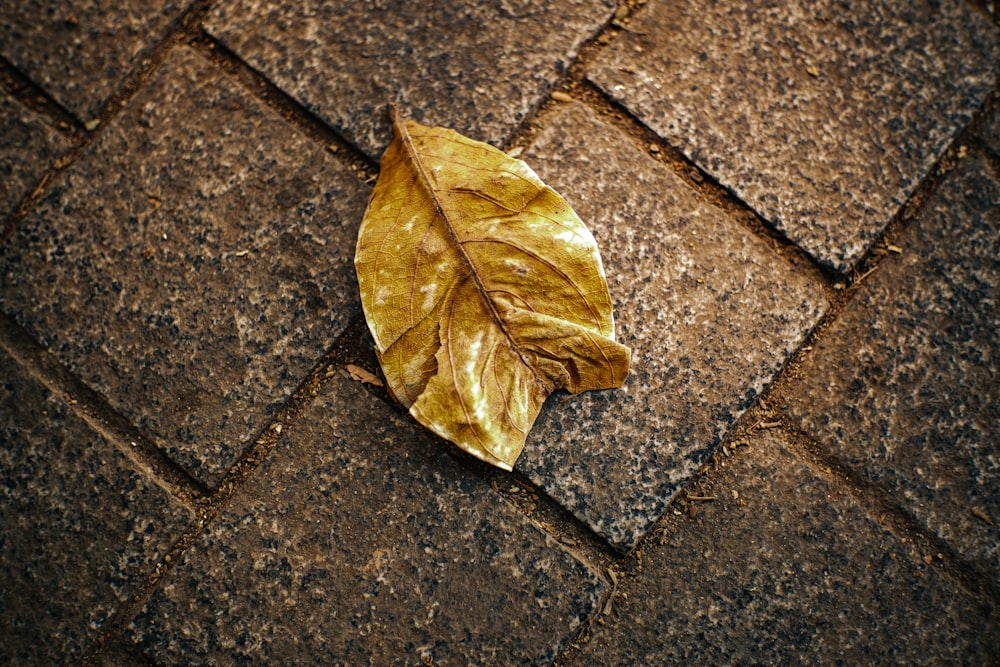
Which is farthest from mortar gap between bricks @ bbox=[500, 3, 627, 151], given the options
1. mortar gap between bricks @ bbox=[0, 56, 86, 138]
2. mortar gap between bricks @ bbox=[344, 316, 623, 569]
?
mortar gap between bricks @ bbox=[0, 56, 86, 138]

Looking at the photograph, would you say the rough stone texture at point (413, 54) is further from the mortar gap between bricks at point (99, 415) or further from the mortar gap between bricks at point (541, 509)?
the mortar gap between bricks at point (99, 415)

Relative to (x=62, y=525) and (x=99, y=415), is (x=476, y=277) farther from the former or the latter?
(x=62, y=525)

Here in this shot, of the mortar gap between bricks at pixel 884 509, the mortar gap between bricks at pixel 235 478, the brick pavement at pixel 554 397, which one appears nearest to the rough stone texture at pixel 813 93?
the brick pavement at pixel 554 397

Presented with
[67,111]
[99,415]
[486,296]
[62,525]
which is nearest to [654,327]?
[486,296]

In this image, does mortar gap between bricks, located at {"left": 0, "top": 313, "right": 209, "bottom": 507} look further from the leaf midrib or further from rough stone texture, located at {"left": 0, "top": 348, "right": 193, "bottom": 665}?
the leaf midrib

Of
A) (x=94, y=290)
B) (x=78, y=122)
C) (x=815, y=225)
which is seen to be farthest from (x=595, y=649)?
(x=78, y=122)

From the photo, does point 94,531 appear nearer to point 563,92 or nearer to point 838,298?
point 563,92
